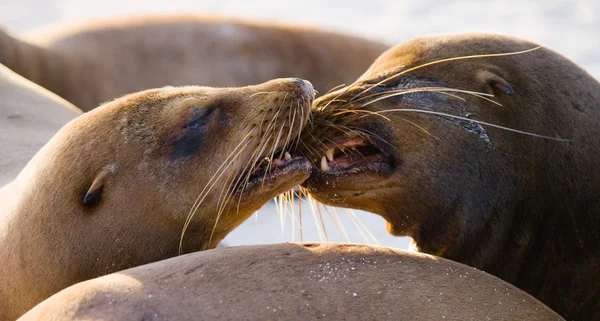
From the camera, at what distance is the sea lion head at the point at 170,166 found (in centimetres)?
362

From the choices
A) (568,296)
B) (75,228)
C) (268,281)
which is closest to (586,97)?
(568,296)

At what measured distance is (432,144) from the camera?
12.6 feet

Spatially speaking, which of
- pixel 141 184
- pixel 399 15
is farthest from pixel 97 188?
pixel 399 15

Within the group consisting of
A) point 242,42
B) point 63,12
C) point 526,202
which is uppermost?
point 526,202

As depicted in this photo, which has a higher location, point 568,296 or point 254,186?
point 254,186

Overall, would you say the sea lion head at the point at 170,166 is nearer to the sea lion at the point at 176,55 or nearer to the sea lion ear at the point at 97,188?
the sea lion ear at the point at 97,188

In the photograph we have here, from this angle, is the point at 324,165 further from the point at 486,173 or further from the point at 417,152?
the point at 486,173

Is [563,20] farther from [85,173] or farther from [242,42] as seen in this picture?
[85,173]

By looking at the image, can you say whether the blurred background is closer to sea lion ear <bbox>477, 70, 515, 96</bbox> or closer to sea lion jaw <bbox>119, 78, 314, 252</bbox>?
sea lion ear <bbox>477, 70, 515, 96</bbox>

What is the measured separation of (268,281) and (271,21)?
5.13 meters

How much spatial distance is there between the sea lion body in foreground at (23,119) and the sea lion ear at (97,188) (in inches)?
40.7

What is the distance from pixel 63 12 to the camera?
37.7 feet

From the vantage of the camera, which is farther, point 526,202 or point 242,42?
point 242,42

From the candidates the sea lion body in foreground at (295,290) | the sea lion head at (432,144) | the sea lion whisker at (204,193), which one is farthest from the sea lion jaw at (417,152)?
the sea lion body in foreground at (295,290)
